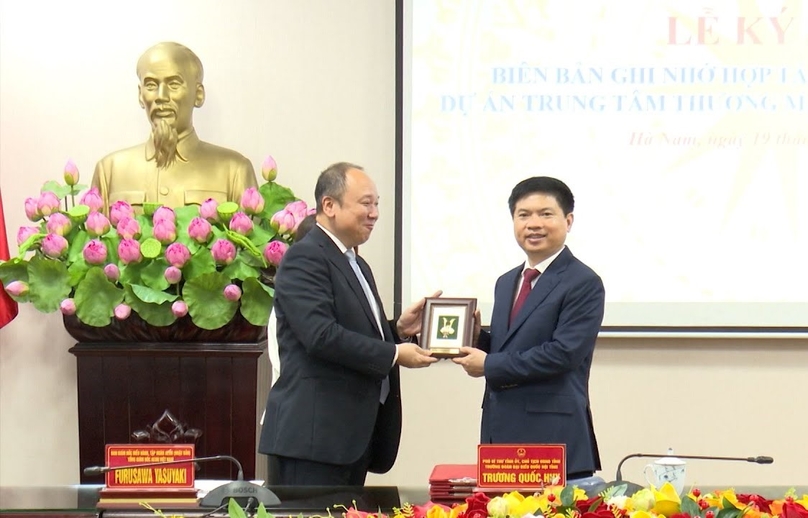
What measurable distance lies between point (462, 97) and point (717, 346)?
1274 mm

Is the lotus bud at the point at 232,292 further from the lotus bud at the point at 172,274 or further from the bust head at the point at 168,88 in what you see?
the bust head at the point at 168,88

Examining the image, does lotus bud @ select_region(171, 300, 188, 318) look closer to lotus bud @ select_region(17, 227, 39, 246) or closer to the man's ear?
lotus bud @ select_region(17, 227, 39, 246)

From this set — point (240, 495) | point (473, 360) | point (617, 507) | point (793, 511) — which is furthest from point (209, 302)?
point (793, 511)

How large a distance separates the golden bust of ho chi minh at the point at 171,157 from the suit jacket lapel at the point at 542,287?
132cm

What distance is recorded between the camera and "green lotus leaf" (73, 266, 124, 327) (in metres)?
3.29

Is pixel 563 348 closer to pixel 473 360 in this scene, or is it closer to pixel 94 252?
pixel 473 360

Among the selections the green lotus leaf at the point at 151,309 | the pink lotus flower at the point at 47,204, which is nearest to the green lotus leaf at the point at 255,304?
the green lotus leaf at the point at 151,309

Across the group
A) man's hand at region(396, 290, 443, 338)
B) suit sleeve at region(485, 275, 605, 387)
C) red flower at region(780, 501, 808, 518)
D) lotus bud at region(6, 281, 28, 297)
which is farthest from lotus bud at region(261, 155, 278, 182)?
red flower at region(780, 501, 808, 518)

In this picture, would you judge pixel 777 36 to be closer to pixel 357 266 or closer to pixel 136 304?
pixel 357 266

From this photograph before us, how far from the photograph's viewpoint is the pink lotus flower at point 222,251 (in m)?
3.23

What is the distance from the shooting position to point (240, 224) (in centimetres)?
329

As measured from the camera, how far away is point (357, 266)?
2764 mm

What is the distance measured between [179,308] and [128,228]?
29 cm

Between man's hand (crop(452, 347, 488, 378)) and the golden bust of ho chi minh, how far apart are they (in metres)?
1.26
